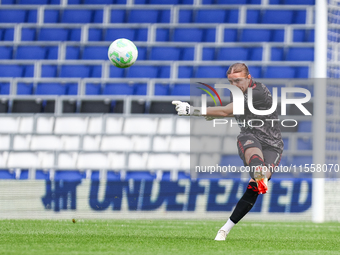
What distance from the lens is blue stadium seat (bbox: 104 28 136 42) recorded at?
13.6 m

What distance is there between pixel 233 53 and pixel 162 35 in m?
1.75

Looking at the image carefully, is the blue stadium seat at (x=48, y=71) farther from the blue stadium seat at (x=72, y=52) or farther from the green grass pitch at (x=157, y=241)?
the green grass pitch at (x=157, y=241)

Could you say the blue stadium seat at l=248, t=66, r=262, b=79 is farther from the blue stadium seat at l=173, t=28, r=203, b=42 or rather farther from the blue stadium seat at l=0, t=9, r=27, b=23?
the blue stadium seat at l=0, t=9, r=27, b=23

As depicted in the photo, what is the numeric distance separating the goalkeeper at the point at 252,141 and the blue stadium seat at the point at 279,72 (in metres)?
6.25

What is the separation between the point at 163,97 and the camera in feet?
38.0

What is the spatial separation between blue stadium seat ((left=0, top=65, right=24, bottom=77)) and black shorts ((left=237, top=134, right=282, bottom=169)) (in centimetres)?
847

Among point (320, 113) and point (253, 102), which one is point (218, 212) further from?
point (253, 102)

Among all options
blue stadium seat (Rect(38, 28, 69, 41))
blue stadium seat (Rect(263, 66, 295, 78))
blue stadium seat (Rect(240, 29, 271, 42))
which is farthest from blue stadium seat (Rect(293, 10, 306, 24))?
blue stadium seat (Rect(38, 28, 69, 41))

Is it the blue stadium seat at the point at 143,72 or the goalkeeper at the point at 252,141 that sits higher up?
the blue stadium seat at the point at 143,72

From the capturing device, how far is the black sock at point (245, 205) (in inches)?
213

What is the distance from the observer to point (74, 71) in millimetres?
12945

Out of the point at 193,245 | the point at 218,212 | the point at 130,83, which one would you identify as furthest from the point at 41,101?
the point at 193,245

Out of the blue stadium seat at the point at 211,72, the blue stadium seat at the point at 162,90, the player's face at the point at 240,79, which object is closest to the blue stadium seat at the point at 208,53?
the blue stadium seat at the point at 211,72

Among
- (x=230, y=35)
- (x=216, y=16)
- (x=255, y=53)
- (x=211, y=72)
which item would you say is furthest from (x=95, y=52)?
(x=255, y=53)
